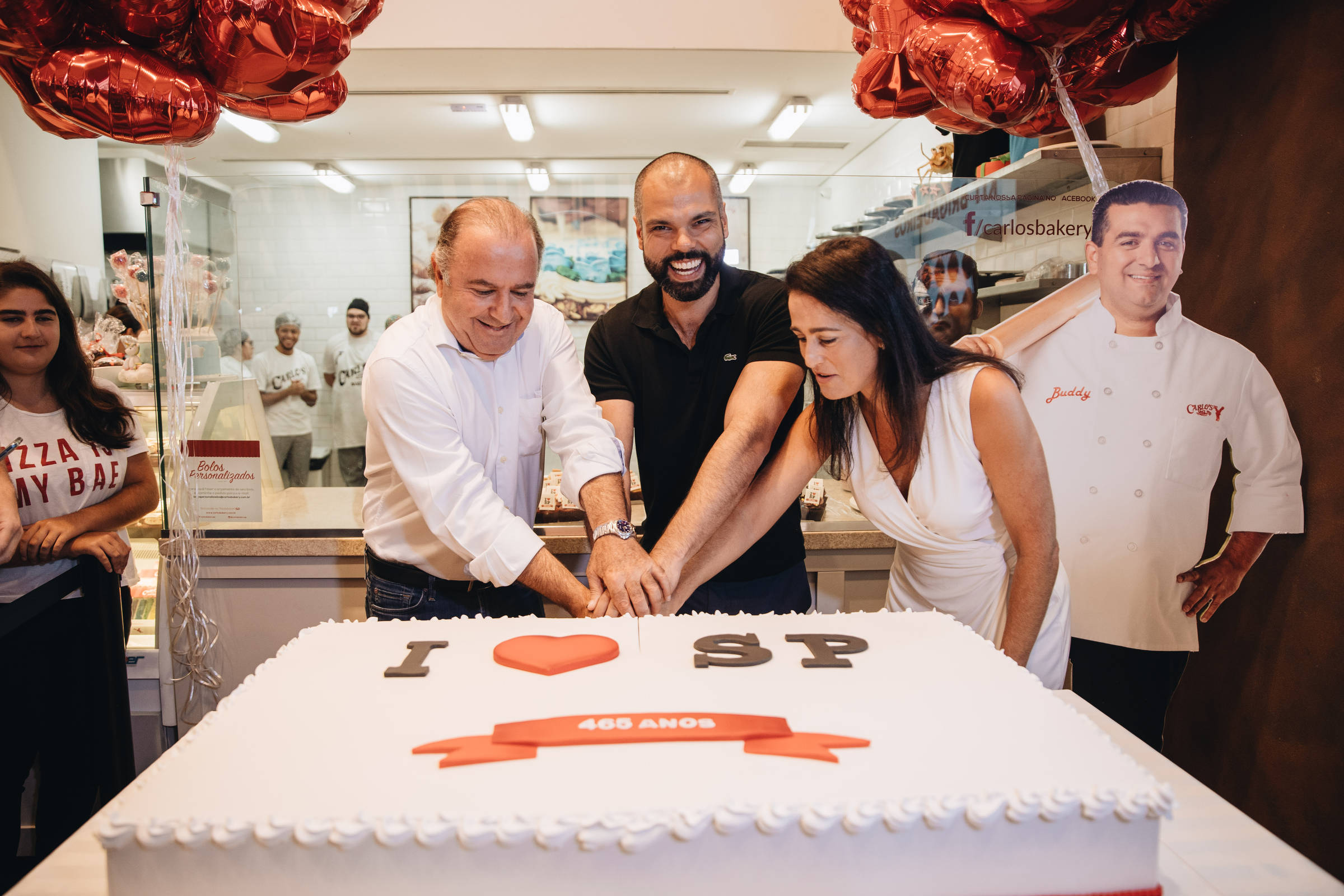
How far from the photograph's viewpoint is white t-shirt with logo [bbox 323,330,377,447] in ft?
8.73

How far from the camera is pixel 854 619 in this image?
56.4 inches

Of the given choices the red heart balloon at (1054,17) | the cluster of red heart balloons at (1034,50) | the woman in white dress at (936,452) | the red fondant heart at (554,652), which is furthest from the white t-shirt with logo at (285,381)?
the red heart balloon at (1054,17)

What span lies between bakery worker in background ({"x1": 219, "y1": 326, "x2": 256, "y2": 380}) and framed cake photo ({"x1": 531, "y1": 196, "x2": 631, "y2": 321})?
919 millimetres

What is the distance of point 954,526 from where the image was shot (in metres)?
1.62

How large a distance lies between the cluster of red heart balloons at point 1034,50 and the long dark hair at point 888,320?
0.37 m

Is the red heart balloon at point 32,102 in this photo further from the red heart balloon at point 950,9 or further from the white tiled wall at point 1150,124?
the white tiled wall at point 1150,124

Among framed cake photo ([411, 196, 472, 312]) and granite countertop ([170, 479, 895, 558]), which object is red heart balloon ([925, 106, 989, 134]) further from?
framed cake photo ([411, 196, 472, 312])

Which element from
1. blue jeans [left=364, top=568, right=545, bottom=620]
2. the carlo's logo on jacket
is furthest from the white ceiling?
blue jeans [left=364, top=568, right=545, bottom=620]

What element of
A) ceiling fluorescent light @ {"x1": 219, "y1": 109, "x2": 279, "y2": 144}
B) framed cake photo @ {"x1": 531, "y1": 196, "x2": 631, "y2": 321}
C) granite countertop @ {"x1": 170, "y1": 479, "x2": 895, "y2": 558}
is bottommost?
granite countertop @ {"x1": 170, "y1": 479, "x2": 895, "y2": 558}

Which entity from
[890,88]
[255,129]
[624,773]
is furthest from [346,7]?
[255,129]

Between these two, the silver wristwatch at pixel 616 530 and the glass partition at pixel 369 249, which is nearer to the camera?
the silver wristwatch at pixel 616 530

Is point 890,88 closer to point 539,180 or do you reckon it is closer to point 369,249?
point 539,180

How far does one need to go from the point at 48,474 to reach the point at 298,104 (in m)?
1.19

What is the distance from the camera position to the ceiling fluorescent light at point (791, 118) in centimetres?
543
